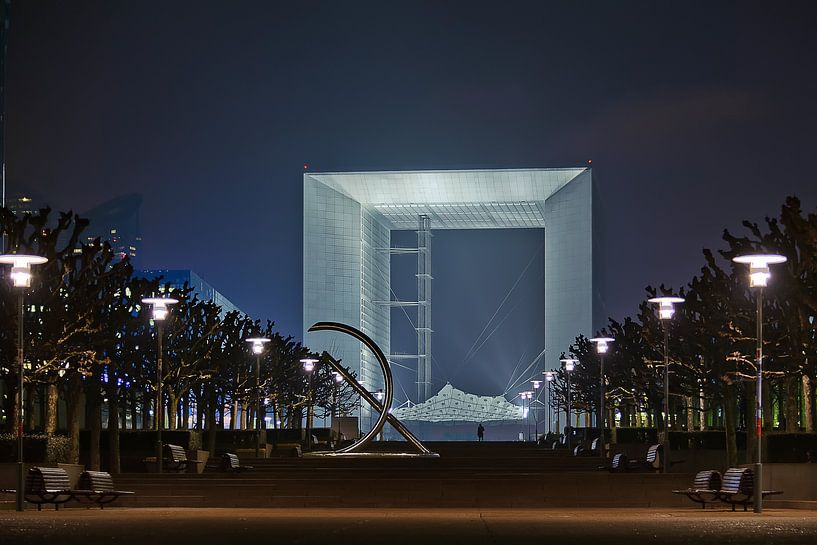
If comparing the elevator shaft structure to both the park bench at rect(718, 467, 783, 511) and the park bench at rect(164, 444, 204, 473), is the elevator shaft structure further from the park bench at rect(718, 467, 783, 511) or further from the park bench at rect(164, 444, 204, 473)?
the park bench at rect(718, 467, 783, 511)

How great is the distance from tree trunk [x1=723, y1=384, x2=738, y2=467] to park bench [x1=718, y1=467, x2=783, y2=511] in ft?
44.8

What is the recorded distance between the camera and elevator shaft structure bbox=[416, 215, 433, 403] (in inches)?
5512

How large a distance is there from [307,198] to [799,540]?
11117cm

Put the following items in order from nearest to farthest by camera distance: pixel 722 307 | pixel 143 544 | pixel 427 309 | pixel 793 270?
pixel 143 544 → pixel 793 270 → pixel 722 307 → pixel 427 309

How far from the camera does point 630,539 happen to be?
65.3 ft

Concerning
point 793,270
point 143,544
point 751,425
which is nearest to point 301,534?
point 143,544

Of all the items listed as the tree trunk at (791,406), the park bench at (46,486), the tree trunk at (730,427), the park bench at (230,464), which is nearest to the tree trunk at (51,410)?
the park bench at (230,464)

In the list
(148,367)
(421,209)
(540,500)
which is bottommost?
(540,500)

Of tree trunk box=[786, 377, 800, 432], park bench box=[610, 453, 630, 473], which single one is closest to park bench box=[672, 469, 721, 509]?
park bench box=[610, 453, 630, 473]

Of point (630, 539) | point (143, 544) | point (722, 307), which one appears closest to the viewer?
point (143, 544)

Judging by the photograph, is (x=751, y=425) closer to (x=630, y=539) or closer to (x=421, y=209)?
(x=630, y=539)

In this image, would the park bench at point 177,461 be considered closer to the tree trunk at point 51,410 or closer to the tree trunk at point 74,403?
the tree trunk at point 74,403

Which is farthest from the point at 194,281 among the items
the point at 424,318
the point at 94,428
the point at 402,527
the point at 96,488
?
the point at 402,527

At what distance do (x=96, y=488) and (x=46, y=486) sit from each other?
1.59 meters
